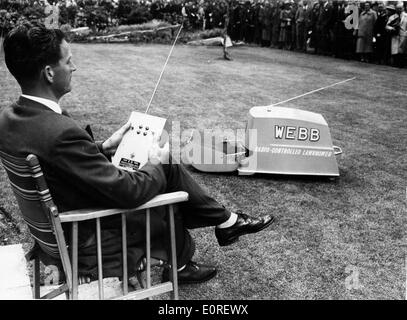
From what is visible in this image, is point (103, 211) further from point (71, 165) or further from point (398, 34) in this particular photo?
point (398, 34)

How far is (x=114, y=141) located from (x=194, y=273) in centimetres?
95

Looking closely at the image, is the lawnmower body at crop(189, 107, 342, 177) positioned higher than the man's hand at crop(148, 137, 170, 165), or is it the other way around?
the man's hand at crop(148, 137, 170, 165)

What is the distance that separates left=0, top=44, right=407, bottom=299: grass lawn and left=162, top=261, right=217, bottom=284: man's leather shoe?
0.16 ft

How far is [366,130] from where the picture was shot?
641 cm

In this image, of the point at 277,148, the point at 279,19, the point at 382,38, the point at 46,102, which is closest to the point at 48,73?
the point at 46,102

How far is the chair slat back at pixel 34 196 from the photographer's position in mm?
1864

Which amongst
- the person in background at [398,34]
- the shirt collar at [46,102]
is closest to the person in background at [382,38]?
the person in background at [398,34]

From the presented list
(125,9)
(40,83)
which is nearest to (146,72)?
(40,83)

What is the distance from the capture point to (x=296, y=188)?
4406 mm

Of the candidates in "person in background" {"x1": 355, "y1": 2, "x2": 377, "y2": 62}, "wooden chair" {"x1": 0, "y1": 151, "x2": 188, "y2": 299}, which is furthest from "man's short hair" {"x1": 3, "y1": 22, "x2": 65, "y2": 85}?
"person in background" {"x1": 355, "y1": 2, "x2": 377, "y2": 62}

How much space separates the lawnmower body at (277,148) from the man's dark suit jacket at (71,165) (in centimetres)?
231

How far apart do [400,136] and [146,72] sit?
20.4 feet

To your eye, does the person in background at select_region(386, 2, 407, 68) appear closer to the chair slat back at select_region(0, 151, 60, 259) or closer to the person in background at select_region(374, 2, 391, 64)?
the person in background at select_region(374, 2, 391, 64)

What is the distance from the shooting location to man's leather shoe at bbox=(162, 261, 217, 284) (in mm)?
2902
